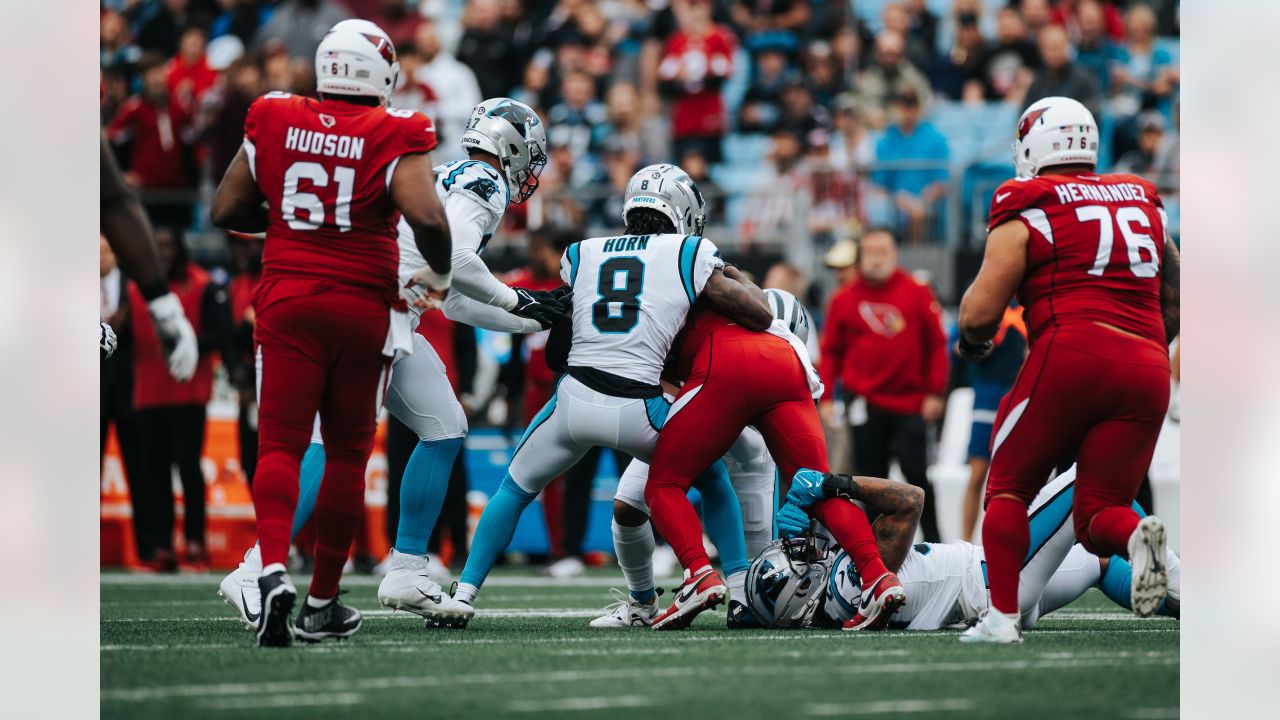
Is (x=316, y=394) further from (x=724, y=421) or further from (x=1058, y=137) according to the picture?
(x=1058, y=137)

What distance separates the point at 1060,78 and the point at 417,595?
882 centimetres

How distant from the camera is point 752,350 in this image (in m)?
6.84

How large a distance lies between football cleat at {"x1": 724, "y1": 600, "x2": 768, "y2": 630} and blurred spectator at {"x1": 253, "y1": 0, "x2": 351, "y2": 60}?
10.1 m

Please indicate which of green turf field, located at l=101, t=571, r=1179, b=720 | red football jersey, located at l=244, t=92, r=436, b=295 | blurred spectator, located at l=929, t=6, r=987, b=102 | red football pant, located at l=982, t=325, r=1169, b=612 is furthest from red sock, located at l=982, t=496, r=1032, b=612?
blurred spectator, located at l=929, t=6, r=987, b=102

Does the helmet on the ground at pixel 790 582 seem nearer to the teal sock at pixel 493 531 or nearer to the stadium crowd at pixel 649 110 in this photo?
the teal sock at pixel 493 531

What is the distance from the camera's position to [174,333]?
517cm

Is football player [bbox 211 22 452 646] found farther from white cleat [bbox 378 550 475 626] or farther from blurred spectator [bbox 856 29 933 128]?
blurred spectator [bbox 856 29 933 128]

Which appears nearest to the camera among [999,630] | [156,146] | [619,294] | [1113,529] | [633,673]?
[633,673]

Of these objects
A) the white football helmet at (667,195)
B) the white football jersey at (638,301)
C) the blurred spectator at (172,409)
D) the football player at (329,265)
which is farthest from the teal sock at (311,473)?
the blurred spectator at (172,409)

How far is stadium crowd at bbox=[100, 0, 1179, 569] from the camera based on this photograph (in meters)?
11.3

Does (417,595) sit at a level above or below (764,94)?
below

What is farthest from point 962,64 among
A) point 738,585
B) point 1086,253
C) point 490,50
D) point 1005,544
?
point 1005,544
